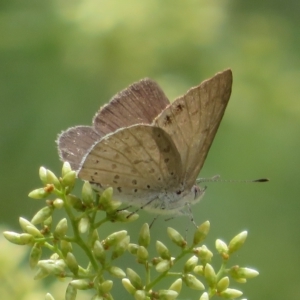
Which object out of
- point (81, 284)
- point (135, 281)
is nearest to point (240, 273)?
point (135, 281)

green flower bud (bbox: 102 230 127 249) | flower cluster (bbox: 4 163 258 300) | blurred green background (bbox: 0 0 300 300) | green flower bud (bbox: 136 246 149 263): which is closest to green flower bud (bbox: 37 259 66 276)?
flower cluster (bbox: 4 163 258 300)

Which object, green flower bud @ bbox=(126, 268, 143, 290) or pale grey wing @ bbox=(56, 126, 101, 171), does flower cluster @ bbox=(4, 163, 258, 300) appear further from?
pale grey wing @ bbox=(56, 126, 101, 171)

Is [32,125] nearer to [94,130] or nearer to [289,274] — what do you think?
[94,130]

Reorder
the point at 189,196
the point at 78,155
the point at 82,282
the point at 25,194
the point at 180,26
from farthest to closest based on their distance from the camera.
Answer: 1. the point at 180,26
2. the point at 25,194
3. the point at 189,196
4. the point at 78,155
5. the point at 82,282

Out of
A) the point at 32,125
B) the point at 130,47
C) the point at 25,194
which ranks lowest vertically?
the point at 25,194

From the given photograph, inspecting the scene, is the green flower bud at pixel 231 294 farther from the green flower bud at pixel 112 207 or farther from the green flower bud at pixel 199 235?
the green flower bud at pixel 112 207

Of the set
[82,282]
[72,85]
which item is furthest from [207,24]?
[82,282]
